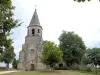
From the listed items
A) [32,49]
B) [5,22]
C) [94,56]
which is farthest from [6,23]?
[32,49]

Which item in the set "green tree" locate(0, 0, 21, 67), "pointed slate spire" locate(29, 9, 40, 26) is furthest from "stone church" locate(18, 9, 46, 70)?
"green tree" locate(0, 0, 21, 67)

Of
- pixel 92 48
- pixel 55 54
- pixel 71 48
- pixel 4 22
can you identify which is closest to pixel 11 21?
pixel 4 22

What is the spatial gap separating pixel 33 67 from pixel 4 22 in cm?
5646

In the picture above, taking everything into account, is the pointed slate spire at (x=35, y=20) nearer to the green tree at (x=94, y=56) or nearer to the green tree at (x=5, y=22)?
the green tree at (x=94, y=56)

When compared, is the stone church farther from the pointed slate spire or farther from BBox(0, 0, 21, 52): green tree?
BBox(0, 0, 21, 52): green tree

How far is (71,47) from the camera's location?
6819cm

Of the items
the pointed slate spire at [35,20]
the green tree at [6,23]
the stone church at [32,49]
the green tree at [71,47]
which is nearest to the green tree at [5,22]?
the green tree at [6,23]

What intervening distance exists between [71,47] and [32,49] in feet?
42.0

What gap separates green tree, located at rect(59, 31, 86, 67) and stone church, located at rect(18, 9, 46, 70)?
755 centimetres

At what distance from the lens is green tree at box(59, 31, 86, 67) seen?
67.6 m

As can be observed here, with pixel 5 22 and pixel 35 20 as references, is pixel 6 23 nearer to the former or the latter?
pixel 5 22

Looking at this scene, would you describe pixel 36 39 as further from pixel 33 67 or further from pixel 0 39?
pixel 0 39

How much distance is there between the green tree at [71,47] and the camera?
222 ft

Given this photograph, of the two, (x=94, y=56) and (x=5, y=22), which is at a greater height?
(x=94, y=56)
